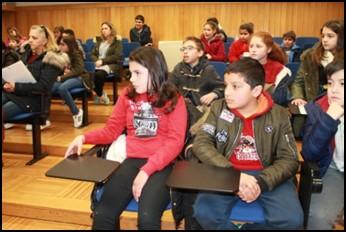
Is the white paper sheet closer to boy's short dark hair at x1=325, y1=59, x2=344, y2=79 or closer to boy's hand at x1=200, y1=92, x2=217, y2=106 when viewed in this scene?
boy's hand at x1=200, y1=92, x2=217, y2=106

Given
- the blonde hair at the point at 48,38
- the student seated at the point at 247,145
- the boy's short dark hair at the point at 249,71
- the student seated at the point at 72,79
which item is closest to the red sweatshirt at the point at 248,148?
the student seated at the point at 247,145

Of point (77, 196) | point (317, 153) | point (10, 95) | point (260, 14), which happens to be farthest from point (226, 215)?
point (260, 14)

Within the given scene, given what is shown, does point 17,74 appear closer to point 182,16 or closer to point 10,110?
point 10,110

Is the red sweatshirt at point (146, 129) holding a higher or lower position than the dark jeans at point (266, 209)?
higher

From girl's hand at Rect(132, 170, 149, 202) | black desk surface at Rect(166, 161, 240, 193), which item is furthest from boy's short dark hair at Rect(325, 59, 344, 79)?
girl's hand at Rect(132, 170, 149, 202)

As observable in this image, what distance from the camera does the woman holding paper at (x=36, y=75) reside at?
2846 mm

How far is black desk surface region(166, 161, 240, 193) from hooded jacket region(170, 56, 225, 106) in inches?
50.7

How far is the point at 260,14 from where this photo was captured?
7.42m

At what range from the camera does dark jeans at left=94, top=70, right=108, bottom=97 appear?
4.20 meters

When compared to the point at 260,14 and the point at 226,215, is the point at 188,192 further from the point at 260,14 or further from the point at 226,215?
the point at 260,14

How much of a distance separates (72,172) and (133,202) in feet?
1.10

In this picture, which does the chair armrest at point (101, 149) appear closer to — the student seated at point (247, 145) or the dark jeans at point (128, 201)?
the dark jeans at point (128, 201)

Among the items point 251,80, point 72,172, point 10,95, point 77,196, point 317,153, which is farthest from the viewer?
point 10,95

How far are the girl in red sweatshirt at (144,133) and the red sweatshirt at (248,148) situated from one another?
274 mm
